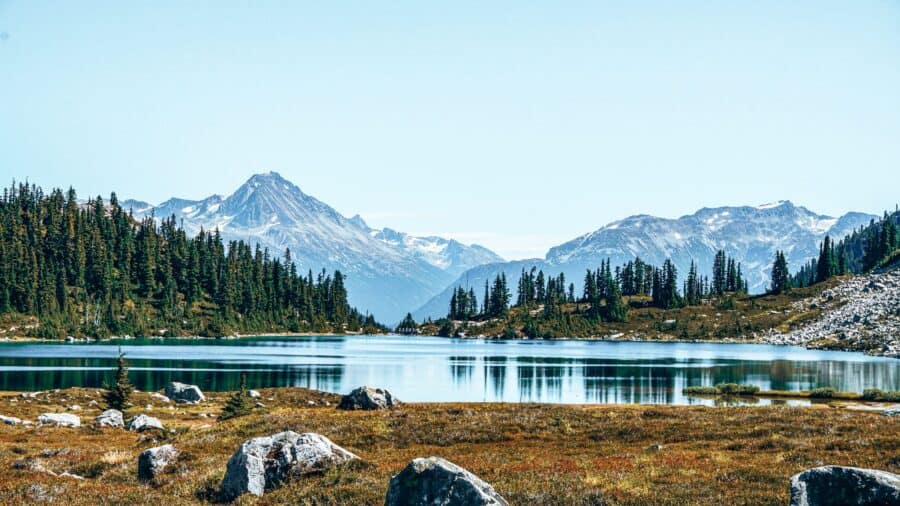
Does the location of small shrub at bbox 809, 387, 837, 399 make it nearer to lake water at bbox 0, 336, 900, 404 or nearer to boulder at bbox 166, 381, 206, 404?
lake water at bbox 0, 336, 900, 404

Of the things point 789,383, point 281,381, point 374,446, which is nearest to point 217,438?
point 374,446

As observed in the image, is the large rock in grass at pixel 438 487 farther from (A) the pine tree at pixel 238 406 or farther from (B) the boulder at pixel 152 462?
(A) the pine tree at pixel 238 406

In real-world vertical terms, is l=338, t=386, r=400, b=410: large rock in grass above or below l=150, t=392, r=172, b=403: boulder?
above

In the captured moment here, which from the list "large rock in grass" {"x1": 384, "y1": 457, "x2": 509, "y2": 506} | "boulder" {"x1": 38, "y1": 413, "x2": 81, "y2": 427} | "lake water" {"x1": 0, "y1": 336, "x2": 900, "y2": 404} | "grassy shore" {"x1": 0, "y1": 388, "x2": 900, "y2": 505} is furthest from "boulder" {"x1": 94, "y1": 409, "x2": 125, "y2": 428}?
"large rock in grass" {"x1": 384, "y1": 457, "x2": 509, "y2": 506}

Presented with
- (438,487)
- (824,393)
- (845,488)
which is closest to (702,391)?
(824,393)

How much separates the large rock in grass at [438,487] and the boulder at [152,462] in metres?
15.2

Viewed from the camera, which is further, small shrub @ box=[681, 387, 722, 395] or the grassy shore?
small shrub @ box=[681, 387, 722, 395]

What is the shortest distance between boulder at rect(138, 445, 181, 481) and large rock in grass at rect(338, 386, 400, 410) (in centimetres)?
2494

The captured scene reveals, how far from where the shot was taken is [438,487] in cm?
2020

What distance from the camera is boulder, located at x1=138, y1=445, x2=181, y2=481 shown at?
32.1m

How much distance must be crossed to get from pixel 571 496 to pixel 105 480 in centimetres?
1889

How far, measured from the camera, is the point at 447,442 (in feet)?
139

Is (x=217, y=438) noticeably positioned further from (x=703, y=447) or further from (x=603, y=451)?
(x=703, y=447)

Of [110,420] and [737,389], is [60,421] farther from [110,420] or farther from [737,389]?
[737,389]
